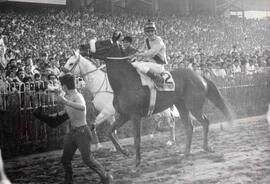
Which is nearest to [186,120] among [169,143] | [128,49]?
[169,143]

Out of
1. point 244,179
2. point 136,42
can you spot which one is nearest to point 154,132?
point 244,179

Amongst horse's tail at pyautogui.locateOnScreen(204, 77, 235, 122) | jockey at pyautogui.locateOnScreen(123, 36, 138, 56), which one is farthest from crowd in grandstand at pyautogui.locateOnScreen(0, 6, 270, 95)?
horse's tail at pyautogui.locateOnScreen(204, 77, 235, 122)

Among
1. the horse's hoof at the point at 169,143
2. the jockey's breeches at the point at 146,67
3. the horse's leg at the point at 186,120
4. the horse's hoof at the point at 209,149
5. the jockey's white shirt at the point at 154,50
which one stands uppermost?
the jockey's white shirt at the point at 154,50

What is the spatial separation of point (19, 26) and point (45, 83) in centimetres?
716

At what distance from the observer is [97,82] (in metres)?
9.70

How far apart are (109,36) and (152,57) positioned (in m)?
12.2

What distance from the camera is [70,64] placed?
930cm

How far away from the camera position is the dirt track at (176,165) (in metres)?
6.70

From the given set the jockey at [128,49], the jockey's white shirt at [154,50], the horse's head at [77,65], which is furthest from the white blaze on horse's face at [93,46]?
the horse's head at [77,65]

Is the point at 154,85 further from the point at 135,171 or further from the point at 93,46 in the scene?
the point at 135,171

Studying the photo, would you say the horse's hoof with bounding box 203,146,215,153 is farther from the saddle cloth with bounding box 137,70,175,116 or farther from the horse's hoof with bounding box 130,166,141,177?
the horse's hoof with bounding box 130,166,141,177

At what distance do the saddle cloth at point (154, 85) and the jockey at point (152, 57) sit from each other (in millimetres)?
79

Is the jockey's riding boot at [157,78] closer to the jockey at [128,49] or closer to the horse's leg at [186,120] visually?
the jockey at [128,49]

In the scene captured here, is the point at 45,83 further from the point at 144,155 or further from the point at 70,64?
the point at 144,155
